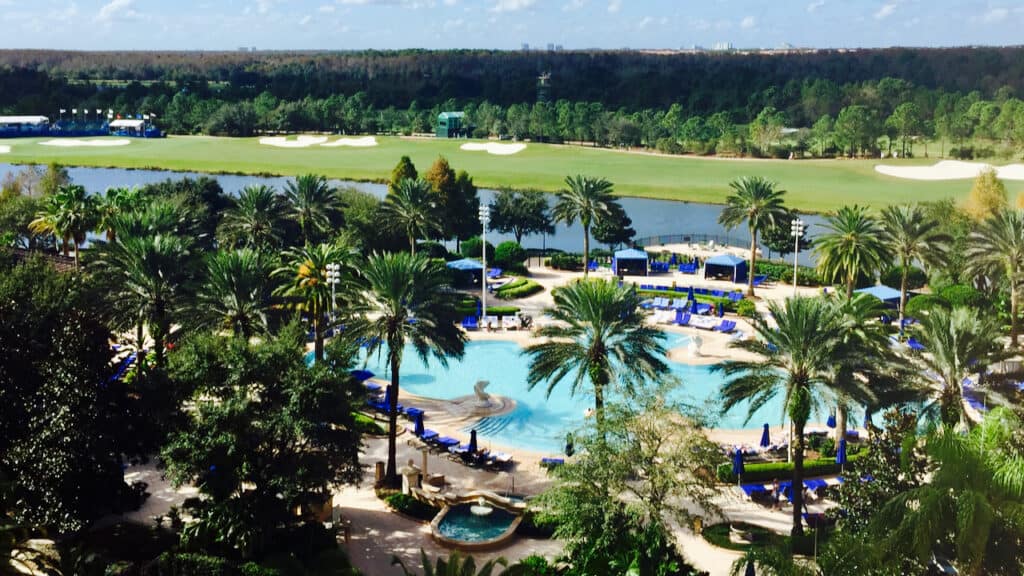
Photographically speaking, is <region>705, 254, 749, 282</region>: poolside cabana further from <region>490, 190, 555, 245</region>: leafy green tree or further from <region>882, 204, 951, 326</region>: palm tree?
<region>490, 190, 555, 245</region>: leafy green tree

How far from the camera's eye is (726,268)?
2004 inches

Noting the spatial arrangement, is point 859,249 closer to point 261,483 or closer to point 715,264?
point 715,264

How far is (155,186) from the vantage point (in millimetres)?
56094

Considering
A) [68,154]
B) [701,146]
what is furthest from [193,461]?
[68,154]

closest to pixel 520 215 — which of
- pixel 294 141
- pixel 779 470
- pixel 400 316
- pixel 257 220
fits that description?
pixel 257 220

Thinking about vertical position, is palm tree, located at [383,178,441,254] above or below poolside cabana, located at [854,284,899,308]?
above

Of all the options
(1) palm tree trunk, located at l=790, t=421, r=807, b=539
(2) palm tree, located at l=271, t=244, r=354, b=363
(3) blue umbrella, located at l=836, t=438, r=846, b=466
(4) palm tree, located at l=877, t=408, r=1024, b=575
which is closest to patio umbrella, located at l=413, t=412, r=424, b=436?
(2) palm tree, located at l=271, t=244, r=354, b=363

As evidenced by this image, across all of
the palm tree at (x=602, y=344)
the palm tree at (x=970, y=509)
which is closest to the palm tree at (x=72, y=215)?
the palm tree at (x=602, y=344)

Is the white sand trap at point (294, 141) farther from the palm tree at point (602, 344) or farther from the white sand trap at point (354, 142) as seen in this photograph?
the palm tree at point (602, 344)

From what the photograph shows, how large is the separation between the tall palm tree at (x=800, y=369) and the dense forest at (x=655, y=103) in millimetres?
93648

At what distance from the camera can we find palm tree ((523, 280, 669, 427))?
25.8 metres

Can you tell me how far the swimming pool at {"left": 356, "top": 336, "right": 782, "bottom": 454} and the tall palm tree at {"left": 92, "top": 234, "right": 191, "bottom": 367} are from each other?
21.6ft

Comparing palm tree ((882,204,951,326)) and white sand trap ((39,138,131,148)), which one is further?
white sand trap ((39,138,131,148))

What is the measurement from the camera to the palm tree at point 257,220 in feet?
140
